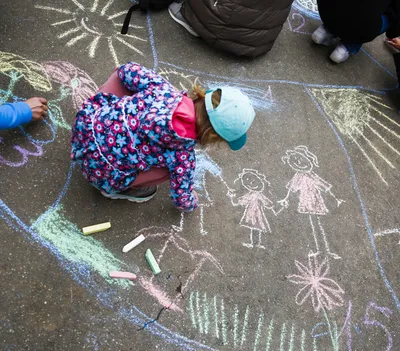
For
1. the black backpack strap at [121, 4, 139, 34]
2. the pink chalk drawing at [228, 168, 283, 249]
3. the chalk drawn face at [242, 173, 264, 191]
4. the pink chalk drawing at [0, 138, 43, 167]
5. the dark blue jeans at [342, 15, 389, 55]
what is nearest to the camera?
the pink chalk drawing at [0, 138, 43, 167]

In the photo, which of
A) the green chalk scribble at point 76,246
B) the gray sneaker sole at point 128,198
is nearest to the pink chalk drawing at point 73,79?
the gray sneaker sole at point 128,198

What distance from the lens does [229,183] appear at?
2.66 meters

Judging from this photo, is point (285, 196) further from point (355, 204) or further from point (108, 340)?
point (108, 340)

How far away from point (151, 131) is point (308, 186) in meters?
1.40

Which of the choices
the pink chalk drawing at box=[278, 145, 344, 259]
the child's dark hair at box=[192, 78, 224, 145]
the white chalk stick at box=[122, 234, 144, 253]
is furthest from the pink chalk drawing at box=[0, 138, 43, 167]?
the pink chalk drawing at box=[278, 145, 344, 259]

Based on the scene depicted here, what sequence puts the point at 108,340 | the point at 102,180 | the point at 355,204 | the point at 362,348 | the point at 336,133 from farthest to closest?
the point at 336,133 < the point at 355,204 < the point at 362,348 < the point at 102,180 < the point at 108,340

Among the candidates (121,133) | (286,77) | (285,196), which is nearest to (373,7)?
(286,77)

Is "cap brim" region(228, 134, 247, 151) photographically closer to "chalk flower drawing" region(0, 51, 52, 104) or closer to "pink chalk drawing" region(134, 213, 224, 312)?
"pink chalk drawing" region(134, 213, 224, 312)

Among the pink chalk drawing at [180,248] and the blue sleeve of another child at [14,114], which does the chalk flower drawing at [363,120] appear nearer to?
the pink chalk drawing at [180,248]

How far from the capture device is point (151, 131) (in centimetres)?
188

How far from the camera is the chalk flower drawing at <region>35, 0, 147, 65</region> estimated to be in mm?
2994

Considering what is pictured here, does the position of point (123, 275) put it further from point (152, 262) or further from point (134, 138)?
point (134, 138)

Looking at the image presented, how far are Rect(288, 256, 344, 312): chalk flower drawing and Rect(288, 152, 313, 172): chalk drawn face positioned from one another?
0.69 meters

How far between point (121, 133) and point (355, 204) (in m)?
1.80
